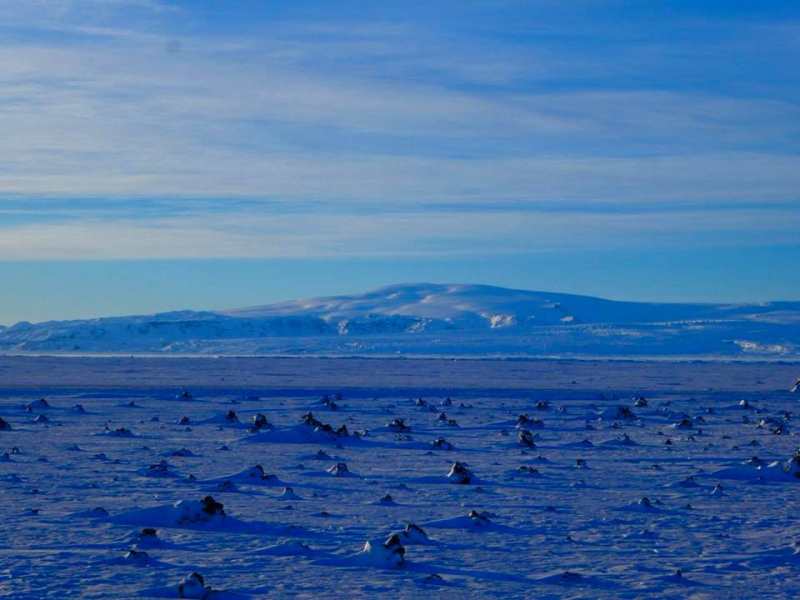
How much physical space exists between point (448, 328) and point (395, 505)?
129645mm

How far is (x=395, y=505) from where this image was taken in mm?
14148

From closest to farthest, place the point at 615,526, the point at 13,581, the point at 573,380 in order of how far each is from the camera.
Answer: the point at 13,581
the point at 615,526
the point at 573,380

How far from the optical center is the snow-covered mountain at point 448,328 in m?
119

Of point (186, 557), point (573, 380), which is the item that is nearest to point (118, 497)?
point (186, 557)

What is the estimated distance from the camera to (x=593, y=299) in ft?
570

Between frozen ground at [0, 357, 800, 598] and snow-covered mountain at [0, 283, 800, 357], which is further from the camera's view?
snow-covered mountain at [0, 283, 800, 357]

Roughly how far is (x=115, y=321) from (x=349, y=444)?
138911 millimetres

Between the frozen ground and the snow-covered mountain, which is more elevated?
the snow-covered mountain

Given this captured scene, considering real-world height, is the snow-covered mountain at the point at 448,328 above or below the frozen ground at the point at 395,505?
above

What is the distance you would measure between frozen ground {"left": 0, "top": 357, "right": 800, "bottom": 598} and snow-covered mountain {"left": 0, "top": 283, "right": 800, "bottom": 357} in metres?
86.4

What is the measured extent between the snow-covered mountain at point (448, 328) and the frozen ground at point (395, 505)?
3403 inches

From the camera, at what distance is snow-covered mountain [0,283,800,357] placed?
391 feet

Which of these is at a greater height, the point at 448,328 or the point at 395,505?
the point at 448,328

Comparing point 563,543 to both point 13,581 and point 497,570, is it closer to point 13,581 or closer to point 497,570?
point 497,570
